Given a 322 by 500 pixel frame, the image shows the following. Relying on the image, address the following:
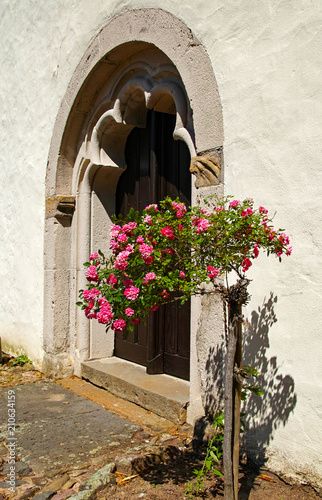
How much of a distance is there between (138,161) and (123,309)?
2497mm

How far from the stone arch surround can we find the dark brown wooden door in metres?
0.16

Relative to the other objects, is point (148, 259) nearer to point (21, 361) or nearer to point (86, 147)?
point (86, 147)

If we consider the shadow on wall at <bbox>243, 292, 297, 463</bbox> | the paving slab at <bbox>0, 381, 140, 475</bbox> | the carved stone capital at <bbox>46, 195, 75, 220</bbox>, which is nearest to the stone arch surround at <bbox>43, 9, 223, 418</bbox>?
the carved stone capital at <bbox>46, 195, 75, 220</bbox>

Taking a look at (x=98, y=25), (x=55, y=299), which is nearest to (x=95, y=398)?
(x=55, y=299)

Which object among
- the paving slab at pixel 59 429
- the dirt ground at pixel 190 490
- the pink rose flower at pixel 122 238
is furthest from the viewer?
the paving slab at pixel 59 429

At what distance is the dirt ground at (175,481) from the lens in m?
2.19

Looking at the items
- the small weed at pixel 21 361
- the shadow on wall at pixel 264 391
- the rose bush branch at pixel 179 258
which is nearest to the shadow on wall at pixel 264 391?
the shadow on wall at pixel 264 391

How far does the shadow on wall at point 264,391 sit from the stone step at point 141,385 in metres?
0.69

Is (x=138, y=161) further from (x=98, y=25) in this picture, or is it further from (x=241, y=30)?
(x=241, y=30)

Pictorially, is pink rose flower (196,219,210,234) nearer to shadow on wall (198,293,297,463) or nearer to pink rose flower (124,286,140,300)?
pink rose flower (124,286,140,300)

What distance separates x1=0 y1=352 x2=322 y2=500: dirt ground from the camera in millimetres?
2193

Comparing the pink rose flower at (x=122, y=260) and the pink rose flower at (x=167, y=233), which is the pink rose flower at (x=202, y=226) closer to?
the pink rose flower at (x=167, y=233)

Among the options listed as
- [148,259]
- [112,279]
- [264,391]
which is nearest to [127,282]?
[112,279]

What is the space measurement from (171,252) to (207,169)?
967 mm
